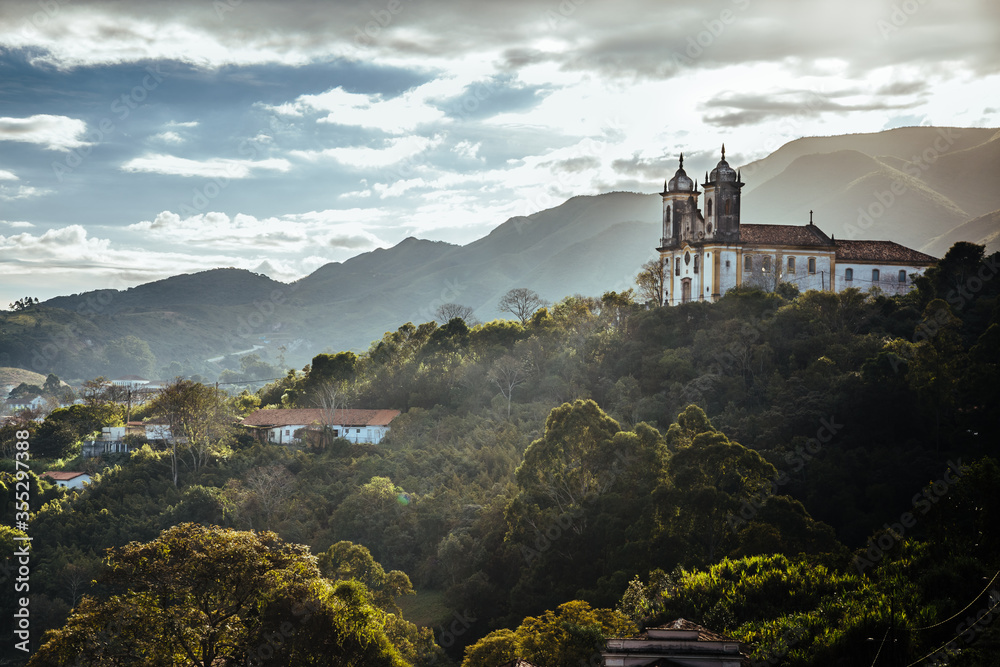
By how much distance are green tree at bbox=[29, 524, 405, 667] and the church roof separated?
36.0 m

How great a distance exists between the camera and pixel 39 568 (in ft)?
129

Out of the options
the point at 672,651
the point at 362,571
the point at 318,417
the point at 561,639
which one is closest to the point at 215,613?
the point at 561,639

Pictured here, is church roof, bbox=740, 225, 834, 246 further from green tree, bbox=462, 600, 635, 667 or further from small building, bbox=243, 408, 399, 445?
green tree, bbox=462, 600, 635, 667

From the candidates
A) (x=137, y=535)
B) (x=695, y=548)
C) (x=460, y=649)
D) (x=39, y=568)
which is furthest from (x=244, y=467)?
(x=695, y=548)

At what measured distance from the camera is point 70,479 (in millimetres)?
48500

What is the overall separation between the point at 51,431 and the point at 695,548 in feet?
145

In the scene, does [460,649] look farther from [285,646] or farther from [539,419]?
[539,419]

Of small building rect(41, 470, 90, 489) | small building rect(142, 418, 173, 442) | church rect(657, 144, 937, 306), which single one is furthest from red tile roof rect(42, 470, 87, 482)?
church rect(657, 144, 937, 306)

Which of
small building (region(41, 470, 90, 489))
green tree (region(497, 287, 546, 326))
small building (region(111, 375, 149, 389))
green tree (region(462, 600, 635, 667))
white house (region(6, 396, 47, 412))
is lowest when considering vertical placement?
white house (region(6, 396, 47, 412))

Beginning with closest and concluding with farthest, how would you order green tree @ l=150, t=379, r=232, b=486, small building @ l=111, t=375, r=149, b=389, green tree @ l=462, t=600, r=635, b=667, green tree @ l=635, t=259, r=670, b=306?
green tree @ l=462, t=600, r=635, b=667, green tree @ l=150, t=379, r=232, b=486, green tree @ l=635, t=259, r=670, b=306, small building @ l=111, t=375, r=149, b=389

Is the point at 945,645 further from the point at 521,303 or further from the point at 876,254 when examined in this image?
the point at 521,303

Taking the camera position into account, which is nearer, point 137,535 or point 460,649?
point 460,649

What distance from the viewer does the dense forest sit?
18.7 m

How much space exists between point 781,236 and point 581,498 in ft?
85.4
